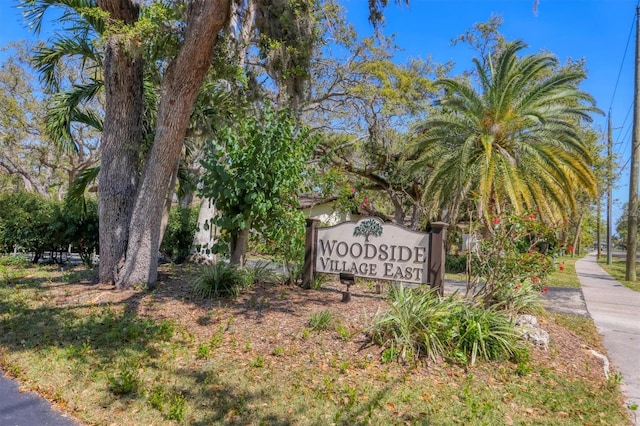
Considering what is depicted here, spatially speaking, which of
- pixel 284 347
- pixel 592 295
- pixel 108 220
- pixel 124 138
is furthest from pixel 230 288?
pixel 592 295

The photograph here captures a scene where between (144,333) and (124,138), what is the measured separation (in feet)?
12.6

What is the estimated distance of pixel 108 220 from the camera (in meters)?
7.15

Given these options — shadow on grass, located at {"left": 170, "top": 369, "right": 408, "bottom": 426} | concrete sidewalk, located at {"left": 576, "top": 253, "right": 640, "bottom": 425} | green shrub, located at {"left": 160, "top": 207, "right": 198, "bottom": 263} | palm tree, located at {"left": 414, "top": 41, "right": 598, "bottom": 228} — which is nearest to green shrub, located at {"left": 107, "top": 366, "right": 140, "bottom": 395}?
shadow on grass, located at {"left": 170, "top": 369, "right": 408, "bottom": 426}

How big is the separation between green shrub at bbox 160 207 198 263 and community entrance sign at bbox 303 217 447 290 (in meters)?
5.99

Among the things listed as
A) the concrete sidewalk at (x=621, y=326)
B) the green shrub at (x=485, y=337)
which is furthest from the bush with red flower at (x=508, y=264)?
the concrete sidewalk at (x=621, y=326)

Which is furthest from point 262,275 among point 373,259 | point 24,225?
point 24,225

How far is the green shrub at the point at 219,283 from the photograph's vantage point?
638 cm

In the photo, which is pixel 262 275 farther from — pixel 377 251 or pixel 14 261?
pixel 14 261

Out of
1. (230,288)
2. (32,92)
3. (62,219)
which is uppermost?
(32,92)

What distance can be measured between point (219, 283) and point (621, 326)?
271 inches

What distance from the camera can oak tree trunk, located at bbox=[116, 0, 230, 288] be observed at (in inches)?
240

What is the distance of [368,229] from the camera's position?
20.7ft

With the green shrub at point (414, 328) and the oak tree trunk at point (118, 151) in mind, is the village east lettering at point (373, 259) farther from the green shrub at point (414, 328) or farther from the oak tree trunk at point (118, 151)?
the oak tree trunk at point (118, 151)

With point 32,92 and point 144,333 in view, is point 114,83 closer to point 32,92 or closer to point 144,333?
point 144,333
